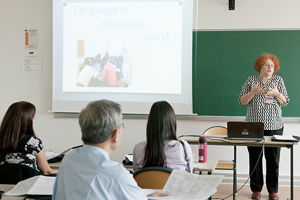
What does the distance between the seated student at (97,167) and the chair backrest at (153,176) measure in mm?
543

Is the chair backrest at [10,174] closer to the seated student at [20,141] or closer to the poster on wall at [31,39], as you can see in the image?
the seated student at [20,141]

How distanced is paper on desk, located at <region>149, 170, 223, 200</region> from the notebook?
1935 millimetres

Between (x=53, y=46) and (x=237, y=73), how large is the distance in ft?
8.43

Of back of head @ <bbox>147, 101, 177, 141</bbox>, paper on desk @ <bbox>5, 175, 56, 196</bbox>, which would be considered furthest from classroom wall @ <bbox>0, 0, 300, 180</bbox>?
paper on desk @ <bbox>5, 175, 56, 196</bbox>

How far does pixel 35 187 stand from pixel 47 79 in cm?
357

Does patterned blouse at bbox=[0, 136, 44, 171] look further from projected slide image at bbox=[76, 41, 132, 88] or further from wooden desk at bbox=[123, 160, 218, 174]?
projected slide image at bbox=[76, 41, 132, 88]

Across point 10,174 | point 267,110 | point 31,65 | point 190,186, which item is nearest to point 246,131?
point 267,110

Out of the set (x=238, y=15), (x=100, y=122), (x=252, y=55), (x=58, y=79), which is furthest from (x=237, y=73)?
(x=100, y=122)

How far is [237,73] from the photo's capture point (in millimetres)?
4707

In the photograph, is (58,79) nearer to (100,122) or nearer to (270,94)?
(270,94)

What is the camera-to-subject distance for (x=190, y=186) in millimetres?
1611

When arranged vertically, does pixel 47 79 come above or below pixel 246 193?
above

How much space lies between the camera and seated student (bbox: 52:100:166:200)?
1212 millimetres

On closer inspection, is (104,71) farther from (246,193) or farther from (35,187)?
(35,187)
